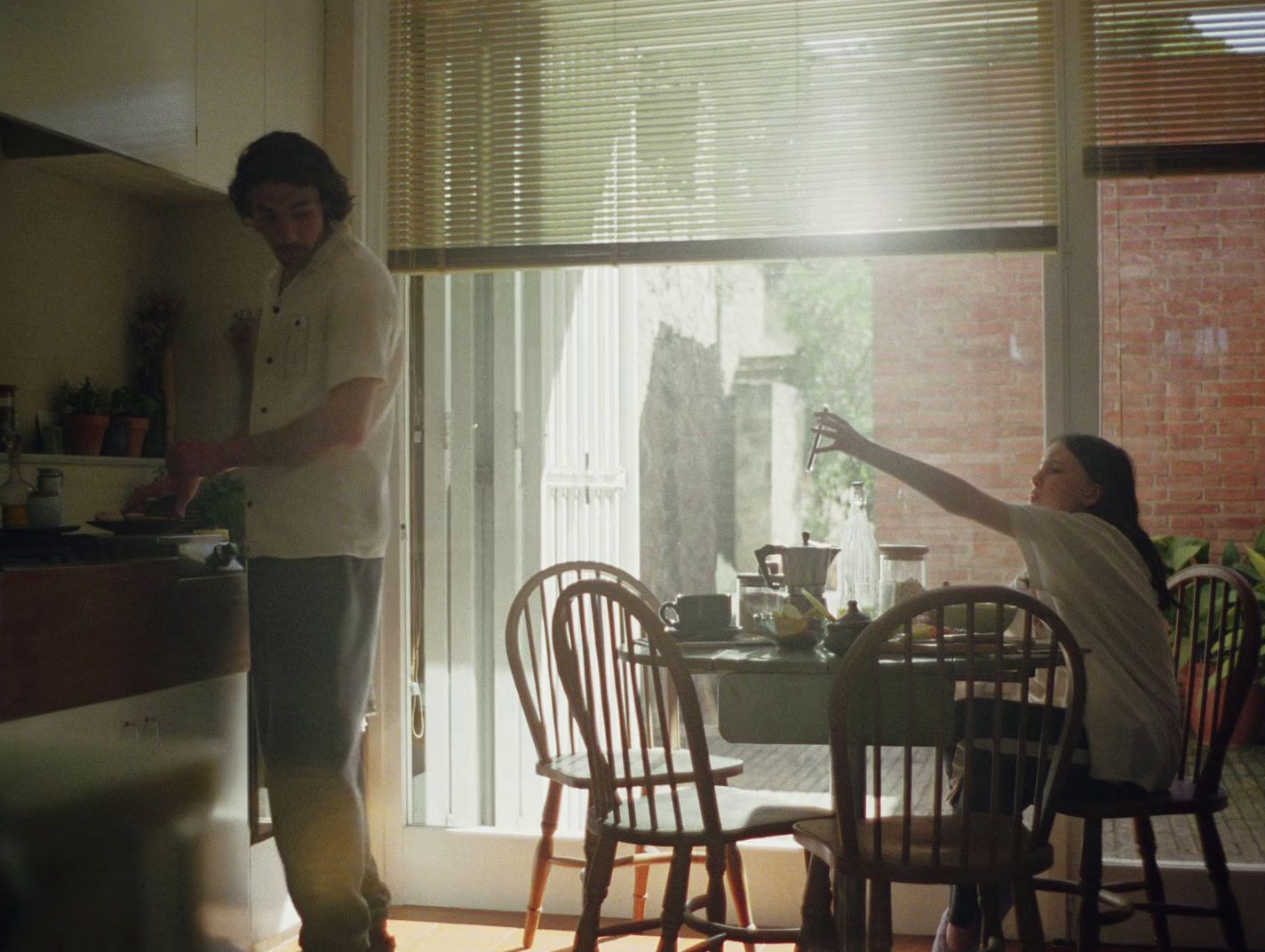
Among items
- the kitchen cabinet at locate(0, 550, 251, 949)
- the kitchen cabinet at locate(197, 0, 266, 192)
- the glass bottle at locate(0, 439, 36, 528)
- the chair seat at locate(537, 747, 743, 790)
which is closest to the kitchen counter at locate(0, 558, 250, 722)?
the kitchen cabinet at locate(0, 550, 251, 949)

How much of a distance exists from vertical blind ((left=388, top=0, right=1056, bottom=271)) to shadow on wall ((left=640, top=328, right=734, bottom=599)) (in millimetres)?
1884

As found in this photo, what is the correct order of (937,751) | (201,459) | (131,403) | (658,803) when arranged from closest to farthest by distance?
(937,751)
(201,459)
(658,803)
(131,403)

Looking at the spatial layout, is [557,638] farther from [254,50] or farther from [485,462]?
[254,50]

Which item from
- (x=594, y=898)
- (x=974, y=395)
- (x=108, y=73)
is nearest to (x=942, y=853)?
(x=594, y=898)

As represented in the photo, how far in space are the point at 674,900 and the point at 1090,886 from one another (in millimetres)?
812

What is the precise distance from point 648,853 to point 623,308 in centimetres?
139

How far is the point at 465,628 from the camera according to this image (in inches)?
142

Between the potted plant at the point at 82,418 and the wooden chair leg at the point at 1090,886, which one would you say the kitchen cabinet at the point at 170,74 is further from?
the wooden chair leg at the point at 1090,886

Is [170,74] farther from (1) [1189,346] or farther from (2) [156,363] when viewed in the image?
(1) [1189,346]

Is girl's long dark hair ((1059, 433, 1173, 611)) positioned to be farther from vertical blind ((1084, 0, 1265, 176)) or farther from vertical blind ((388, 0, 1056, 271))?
vertical blind ((1084, 0, 1265, 176))

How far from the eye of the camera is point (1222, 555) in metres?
3.21

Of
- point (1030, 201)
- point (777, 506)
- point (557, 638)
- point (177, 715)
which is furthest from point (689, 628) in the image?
point (777, 506)

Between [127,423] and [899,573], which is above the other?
[127,423]

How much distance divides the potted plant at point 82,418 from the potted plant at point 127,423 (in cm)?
6
